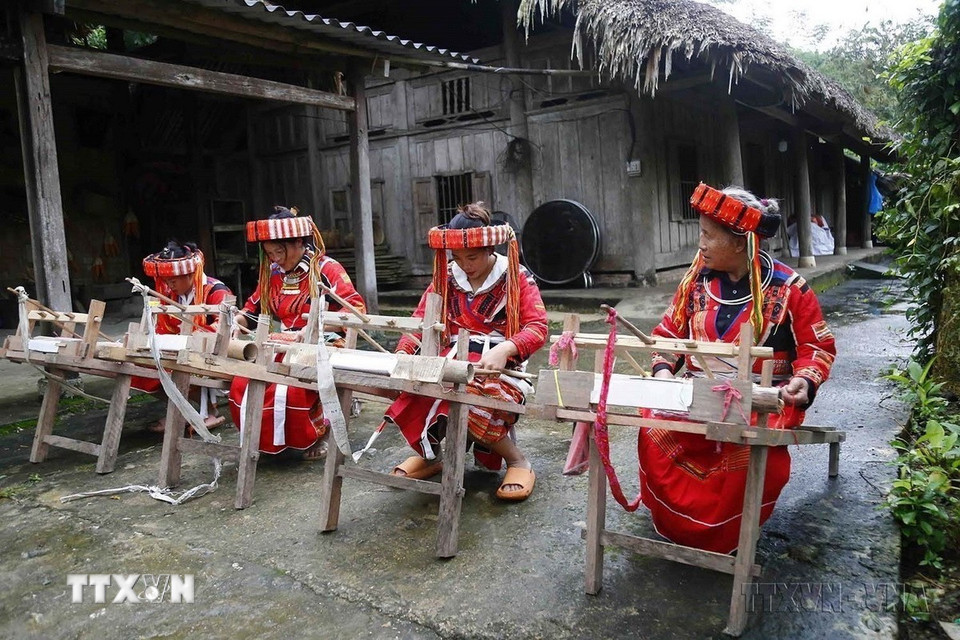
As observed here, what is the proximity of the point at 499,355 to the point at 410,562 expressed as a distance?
0.90 meters

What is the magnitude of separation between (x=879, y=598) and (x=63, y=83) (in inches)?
486

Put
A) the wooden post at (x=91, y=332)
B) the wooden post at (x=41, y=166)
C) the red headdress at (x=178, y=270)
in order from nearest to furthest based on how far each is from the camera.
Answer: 1. the wooden post at (x=91, y=332)
2. the red headdress at (x=178, y=270)
3. the wooden post at (x=41, y=166)

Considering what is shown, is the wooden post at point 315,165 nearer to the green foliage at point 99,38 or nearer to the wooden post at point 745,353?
the green foliage at point 99,38

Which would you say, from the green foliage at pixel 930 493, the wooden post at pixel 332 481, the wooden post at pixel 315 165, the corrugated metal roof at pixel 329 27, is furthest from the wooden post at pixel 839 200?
the wooden post at pixel 332 481

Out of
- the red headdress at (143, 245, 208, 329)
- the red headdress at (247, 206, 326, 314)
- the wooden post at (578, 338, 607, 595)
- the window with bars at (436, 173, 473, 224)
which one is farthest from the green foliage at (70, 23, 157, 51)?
the wooden post at (578, 338, 607, 595)

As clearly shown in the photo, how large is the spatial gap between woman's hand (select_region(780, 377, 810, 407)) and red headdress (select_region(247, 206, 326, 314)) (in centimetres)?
241

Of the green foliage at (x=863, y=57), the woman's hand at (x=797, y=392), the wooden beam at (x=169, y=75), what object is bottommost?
the woman's hand at (x=797, y=392)

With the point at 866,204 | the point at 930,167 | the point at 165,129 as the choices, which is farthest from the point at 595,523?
the point at 866,204

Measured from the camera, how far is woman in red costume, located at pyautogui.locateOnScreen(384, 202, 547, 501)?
10.3 feet

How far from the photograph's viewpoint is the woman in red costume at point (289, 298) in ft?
12.5

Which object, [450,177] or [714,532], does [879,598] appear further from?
[450,177]

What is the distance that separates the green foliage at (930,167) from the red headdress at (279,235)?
11.7ft

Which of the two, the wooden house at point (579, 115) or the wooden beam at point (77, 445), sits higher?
the wooden house at point (579, 115)

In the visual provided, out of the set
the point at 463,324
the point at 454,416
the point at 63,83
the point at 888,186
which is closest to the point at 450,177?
the point at 63,83
